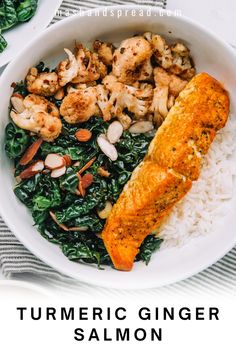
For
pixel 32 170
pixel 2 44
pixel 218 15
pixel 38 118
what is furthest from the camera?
pixel 218 15

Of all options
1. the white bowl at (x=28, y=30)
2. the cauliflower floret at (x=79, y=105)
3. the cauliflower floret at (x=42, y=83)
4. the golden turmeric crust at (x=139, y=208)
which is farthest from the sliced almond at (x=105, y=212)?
the white bowl at (x=28, y=30)

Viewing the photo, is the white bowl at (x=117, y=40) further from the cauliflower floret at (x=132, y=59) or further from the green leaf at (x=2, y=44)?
the green leaf at (x=2, y=44)

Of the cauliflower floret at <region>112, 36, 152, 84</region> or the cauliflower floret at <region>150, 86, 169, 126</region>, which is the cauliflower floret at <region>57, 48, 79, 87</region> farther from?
the cauliflower floret at <region>150, 86, 169, 126</region>

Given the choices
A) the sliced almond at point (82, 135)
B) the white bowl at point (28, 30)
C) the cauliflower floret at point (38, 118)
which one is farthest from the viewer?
the white bowl at point (28, 30)

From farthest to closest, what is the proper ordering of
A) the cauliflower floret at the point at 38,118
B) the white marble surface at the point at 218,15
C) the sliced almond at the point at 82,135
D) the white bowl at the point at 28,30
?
the white marble surface at the point at 218,15
the white bowl at the point at 28,30
the sliced almond at the point at 82,135
the cauliflower floret at the point at 38,118

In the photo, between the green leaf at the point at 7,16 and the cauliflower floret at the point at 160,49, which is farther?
the green leaf at the point at 7,16

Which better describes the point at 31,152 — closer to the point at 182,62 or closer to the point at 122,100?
the point at 122,100

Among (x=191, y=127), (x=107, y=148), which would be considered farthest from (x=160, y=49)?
(x=107, y=148)
